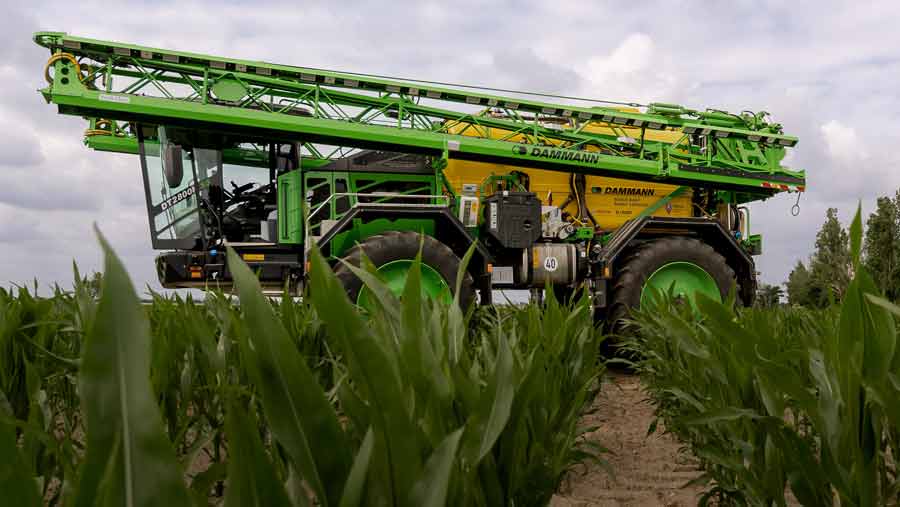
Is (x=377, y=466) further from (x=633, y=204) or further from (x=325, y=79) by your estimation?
(x=633, y=204)

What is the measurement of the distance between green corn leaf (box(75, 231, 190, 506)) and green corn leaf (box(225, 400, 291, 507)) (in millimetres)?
57

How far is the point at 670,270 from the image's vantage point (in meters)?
7.92

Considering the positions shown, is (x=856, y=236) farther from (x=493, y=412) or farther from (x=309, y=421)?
(x=309, y=421)

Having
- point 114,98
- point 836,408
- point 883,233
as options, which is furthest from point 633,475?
point 883,233

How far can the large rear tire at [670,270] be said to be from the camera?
7.63 m

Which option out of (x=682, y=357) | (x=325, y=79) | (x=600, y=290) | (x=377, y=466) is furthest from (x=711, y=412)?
(x=325, y=79)

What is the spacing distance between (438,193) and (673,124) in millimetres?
3554

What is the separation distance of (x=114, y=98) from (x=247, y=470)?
701 centimetres

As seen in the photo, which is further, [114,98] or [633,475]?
[114,98]

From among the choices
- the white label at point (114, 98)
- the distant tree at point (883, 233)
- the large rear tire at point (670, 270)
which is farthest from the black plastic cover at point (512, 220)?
the distant tree at point (883, 233)

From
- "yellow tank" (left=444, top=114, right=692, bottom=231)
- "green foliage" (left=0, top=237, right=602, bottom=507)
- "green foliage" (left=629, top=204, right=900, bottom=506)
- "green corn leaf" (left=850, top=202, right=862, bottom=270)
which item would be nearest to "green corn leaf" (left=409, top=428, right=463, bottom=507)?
"green foliage" (left=0, top=237, right=602, bottom=507)

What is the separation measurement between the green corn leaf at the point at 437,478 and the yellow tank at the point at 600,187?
743cm

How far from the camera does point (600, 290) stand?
762cm

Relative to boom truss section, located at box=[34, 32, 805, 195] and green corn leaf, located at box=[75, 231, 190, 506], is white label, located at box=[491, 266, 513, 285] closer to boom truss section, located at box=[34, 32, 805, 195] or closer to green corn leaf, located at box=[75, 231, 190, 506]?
boom truss section, located at box=[34, 32, 805, 195]
